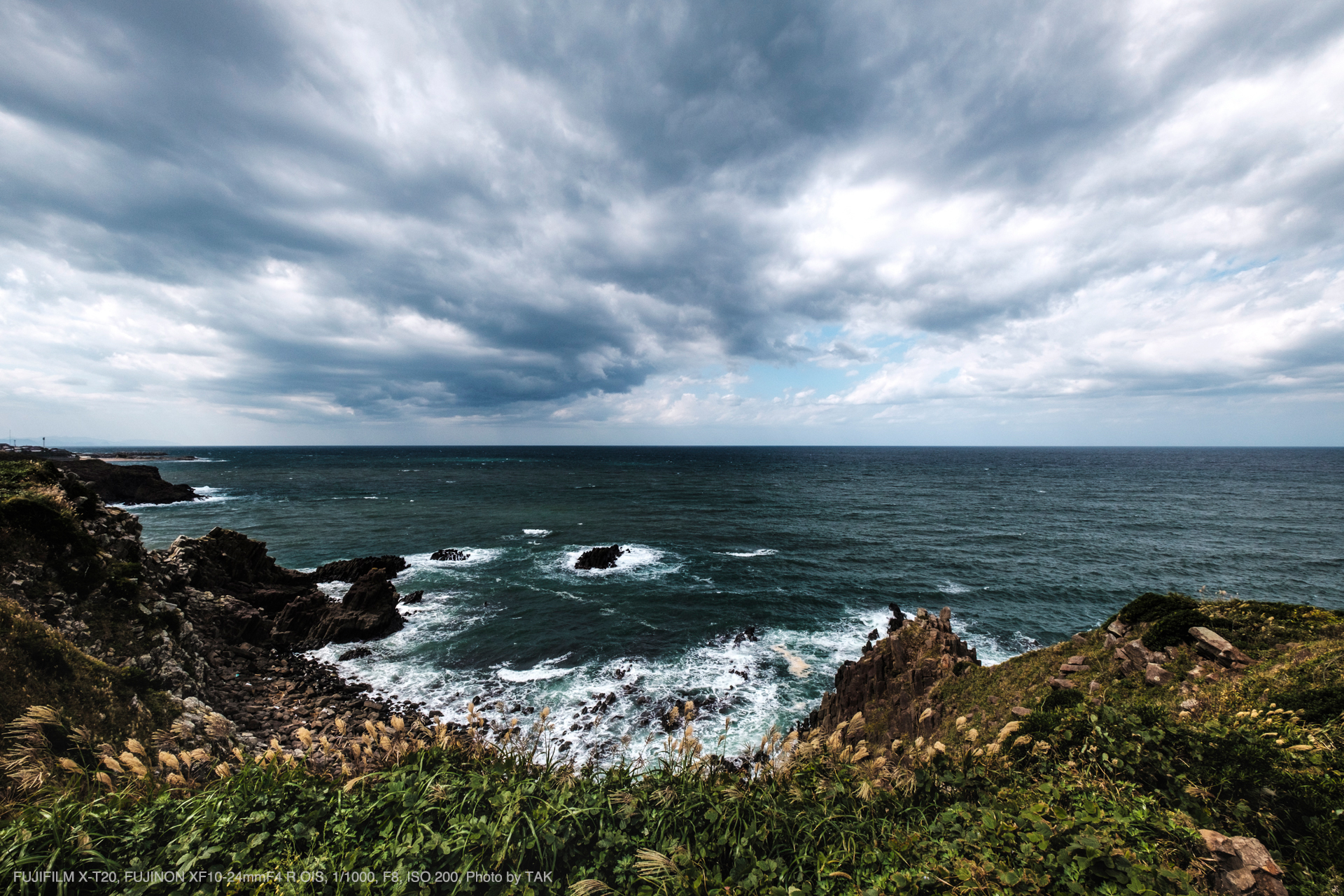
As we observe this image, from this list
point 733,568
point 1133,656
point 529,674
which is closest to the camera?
point 1133,656

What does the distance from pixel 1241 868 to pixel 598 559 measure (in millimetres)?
39337

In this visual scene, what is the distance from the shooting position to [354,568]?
37.7 metres

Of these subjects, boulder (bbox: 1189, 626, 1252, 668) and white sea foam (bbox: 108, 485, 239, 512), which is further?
white sea foam (bbox: 108, 485, 239, 512)

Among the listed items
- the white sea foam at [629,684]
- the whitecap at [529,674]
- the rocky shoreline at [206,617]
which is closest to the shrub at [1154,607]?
the white sea foam at [629,684]

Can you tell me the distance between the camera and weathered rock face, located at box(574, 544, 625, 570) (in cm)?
4064

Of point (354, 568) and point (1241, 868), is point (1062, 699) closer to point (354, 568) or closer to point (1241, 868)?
point (1241, 868)

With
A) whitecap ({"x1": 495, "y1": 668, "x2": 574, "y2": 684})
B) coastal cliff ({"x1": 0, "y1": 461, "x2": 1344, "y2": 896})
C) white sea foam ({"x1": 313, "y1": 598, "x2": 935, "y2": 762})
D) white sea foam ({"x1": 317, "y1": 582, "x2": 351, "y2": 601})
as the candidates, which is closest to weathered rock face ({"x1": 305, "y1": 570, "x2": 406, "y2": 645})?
white sea foam ({"x1": 313, "y1": 598, "x2": 935, "y2": 762})

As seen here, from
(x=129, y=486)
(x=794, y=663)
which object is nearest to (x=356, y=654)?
(x=794, y=663)

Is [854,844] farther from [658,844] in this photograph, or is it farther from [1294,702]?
[1294,702]

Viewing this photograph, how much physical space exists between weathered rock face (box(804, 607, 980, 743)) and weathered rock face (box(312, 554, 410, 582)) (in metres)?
32.9

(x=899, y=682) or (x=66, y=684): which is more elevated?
(x=66, y=684)

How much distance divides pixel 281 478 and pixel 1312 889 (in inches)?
5663

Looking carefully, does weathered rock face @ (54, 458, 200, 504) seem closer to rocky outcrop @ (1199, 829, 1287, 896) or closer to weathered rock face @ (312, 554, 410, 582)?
weathered rock face @ (312, 554, 410, 582)

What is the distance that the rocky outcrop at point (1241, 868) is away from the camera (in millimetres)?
4344
